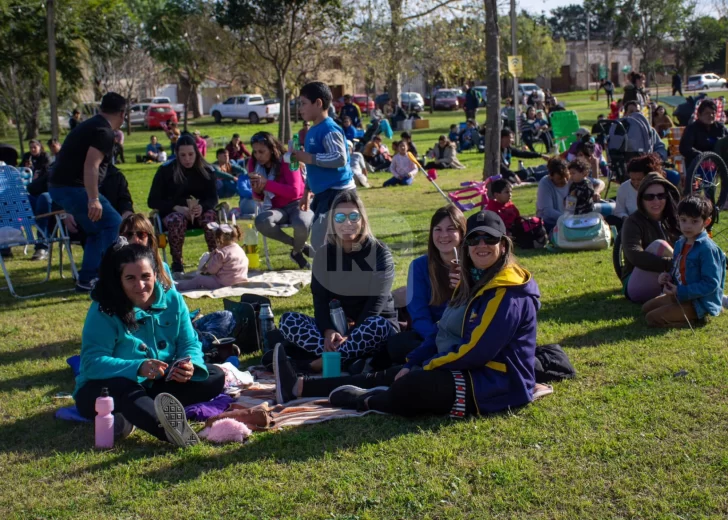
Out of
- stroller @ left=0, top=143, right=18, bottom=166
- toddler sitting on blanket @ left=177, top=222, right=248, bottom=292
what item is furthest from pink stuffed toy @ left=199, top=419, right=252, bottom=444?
stroller @ left=0, top=143, right=18, bottom=166

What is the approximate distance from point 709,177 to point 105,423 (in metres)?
8.35

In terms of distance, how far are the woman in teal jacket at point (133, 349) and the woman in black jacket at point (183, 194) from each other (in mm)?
4047

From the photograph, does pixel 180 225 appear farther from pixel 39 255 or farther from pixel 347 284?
pixel 347 284

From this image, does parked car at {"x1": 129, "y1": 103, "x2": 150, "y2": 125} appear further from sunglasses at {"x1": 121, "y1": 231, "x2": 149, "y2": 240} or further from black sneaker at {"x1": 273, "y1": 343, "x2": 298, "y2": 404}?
black sneaker at {"x1": 273, "y1": 343, "x2": 298, "y2": 404}

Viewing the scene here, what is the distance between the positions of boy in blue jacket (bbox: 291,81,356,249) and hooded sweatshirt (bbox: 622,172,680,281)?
2.48 m

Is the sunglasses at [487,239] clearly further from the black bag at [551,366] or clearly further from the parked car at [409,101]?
the parked car at [409,101]

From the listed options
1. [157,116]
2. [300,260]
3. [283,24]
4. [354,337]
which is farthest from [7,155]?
[157,116]

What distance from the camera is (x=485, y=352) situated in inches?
170

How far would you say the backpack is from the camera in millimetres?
9602

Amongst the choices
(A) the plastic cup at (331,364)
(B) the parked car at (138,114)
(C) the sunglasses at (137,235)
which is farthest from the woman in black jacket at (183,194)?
(B) the parked car at (138,114)

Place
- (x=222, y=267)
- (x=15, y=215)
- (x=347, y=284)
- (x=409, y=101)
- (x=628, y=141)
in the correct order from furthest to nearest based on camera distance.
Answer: (x=409, y=101), (x=628, y=141), (x=15, y=215), (x=222, y=267), (x=347, y=284)

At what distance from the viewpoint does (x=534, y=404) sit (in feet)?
15.1

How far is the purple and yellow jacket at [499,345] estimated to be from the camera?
4316 millimetres

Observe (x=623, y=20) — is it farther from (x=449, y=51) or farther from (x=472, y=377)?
(x=472, y=377)
